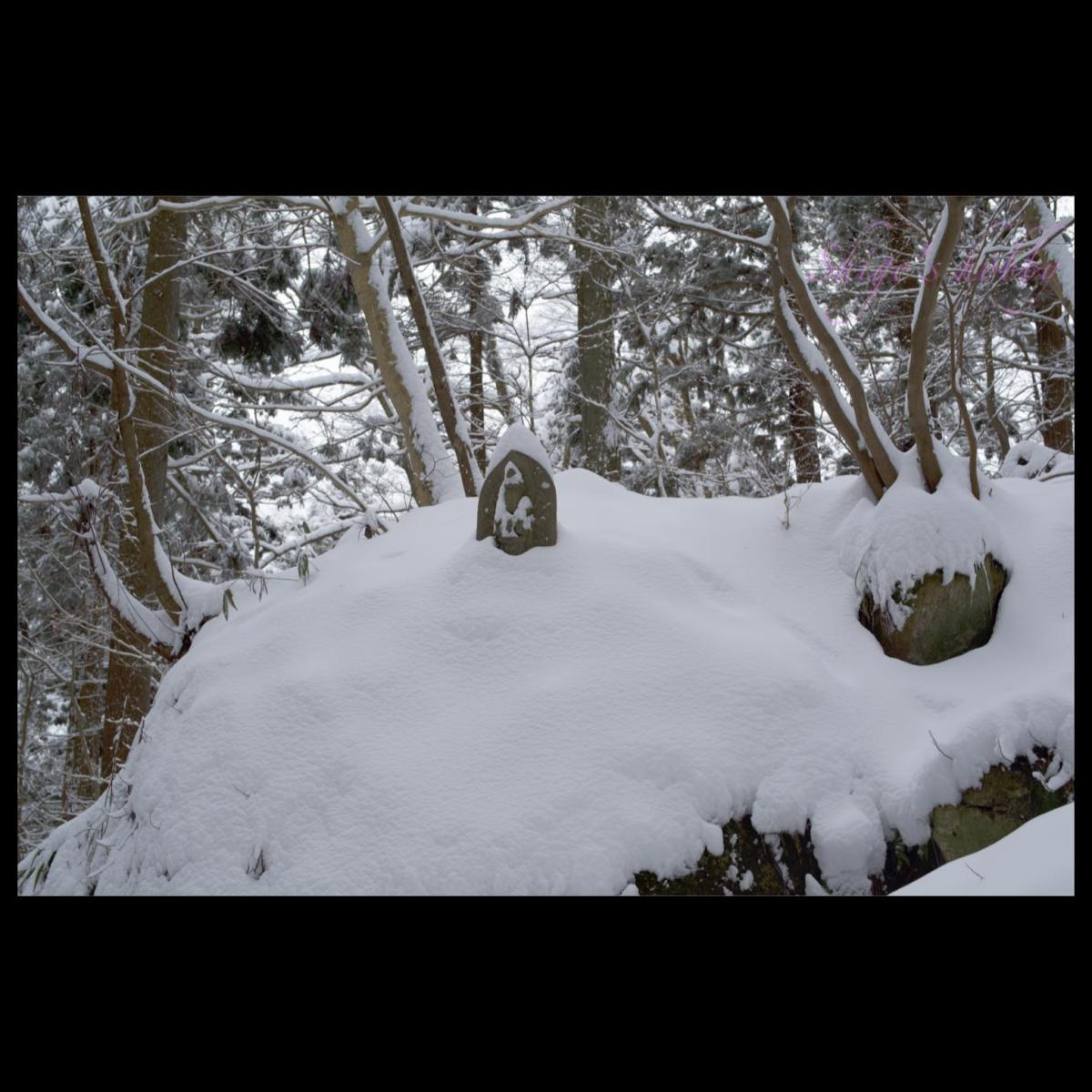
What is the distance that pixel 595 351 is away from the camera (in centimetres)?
748

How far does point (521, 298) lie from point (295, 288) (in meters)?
2.08

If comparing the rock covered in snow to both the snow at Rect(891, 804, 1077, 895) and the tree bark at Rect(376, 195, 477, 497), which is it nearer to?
the snow at Rect(891, 804, 1077, 895)

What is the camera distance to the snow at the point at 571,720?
2.26m

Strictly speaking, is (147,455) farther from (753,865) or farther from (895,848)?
(895,848)

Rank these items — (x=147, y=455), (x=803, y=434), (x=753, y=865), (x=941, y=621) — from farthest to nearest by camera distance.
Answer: (x=803, y=434) < (x=147, y=455) < (x=941, y=621) < (x=753, y=865)

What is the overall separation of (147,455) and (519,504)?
413cm

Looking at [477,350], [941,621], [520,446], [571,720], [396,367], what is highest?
[477,350]

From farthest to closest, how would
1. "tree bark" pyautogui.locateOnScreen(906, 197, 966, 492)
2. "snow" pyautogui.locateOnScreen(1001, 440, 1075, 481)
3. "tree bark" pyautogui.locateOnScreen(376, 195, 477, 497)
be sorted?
"tree bark" pyautogui.locateOnScreen(376, 195, 477, 497) → "snow" pyautogui.locateOnScreen(1001, 440, 1075, 481) → "tree bark" pyautogui.locateOnScreen(906, 197, 966, 492)

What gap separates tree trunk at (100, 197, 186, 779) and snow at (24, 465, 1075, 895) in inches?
99.8

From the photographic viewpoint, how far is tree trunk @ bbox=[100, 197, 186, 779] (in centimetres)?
557

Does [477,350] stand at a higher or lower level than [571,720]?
higher

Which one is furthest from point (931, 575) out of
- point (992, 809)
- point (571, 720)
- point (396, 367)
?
point (396, 367)

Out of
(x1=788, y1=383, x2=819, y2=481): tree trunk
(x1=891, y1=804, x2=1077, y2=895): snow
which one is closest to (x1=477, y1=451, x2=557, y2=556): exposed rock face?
(x1=891, y1=804, x2=1077, y2=895): snow
